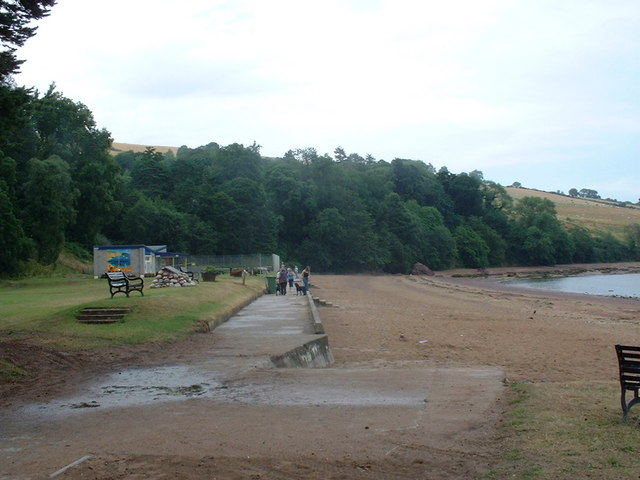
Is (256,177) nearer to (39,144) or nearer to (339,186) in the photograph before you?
(339,186)

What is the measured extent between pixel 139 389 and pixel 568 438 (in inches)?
250

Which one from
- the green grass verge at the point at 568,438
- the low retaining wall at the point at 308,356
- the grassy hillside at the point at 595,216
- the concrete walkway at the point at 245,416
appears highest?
the grassy hillside at the point at 595,216

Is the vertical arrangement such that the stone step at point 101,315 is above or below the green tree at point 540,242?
below

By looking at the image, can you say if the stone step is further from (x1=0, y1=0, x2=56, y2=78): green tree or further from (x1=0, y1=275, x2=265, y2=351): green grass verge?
(x1=0, y1=0, x2=56, y2=78): green tree

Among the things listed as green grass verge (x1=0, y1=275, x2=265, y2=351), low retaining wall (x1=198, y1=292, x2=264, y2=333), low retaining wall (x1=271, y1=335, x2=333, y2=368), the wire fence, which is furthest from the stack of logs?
the wire fence

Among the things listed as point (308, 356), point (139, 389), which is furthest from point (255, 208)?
point (139, 389)

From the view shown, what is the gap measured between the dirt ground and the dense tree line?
4.97 meters

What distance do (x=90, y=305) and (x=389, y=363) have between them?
857 centimetres

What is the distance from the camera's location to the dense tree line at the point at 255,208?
170 feet

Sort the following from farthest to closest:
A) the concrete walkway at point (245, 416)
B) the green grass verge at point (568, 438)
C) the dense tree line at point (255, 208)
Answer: the dense tree line at point (255, 208), the concrete walkway at point (245, 416), the green grass verge at point (568, 438)

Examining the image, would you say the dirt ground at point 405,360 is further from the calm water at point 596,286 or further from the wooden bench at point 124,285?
the calm water at point 596,286

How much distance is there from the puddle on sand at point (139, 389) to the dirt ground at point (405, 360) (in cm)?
54

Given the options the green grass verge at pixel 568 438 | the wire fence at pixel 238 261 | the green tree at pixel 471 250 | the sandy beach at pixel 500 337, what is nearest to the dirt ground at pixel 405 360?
the sandy beach at pixel 500 337

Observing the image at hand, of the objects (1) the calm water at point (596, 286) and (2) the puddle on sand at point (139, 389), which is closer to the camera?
(2) the puddle on sand at point (139, 389)
